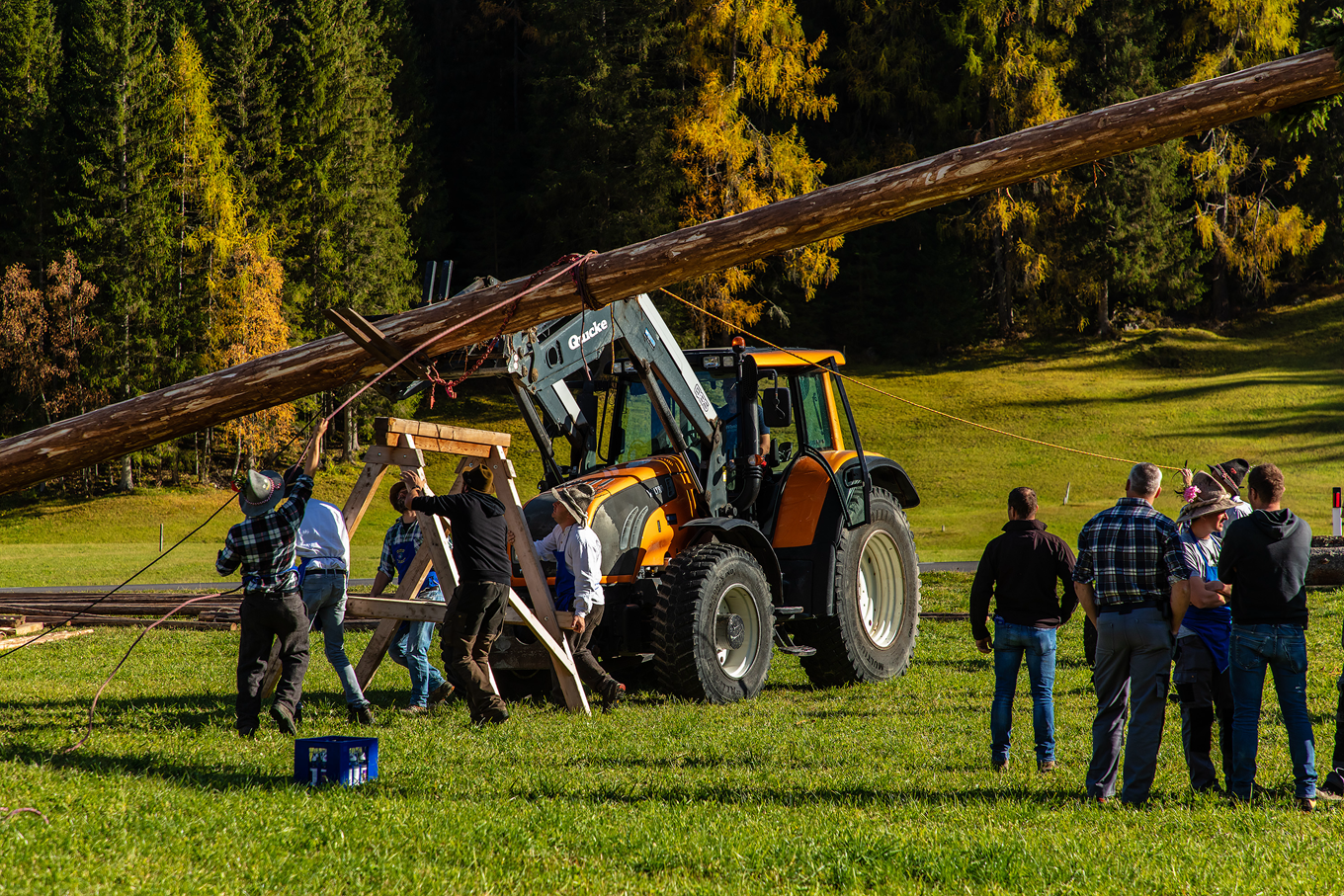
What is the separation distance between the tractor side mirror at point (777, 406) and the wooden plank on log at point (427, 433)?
227 cm

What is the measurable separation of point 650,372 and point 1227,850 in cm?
589

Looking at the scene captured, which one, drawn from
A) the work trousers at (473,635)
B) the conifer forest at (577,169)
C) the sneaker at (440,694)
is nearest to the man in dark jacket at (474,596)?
the work trousers at (473,635)

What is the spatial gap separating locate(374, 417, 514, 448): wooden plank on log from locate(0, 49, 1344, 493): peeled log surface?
1.29 m

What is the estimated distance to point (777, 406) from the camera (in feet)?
31.9

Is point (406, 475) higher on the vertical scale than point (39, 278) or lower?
lower

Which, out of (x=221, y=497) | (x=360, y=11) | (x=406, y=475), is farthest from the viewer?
(x=360, y=11)

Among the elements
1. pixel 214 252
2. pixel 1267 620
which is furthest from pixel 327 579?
pixel 214 252

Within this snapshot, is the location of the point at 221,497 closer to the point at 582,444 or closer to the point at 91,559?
the point at 91,559

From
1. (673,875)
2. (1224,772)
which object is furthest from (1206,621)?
(673,875)

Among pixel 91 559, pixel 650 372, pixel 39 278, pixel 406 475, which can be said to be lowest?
pixel 91 559

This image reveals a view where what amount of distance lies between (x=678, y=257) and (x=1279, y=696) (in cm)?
410

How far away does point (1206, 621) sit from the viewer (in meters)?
6.74

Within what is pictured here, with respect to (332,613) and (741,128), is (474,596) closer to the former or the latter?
(332,613)

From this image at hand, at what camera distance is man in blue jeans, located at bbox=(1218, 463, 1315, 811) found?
6.21 m
